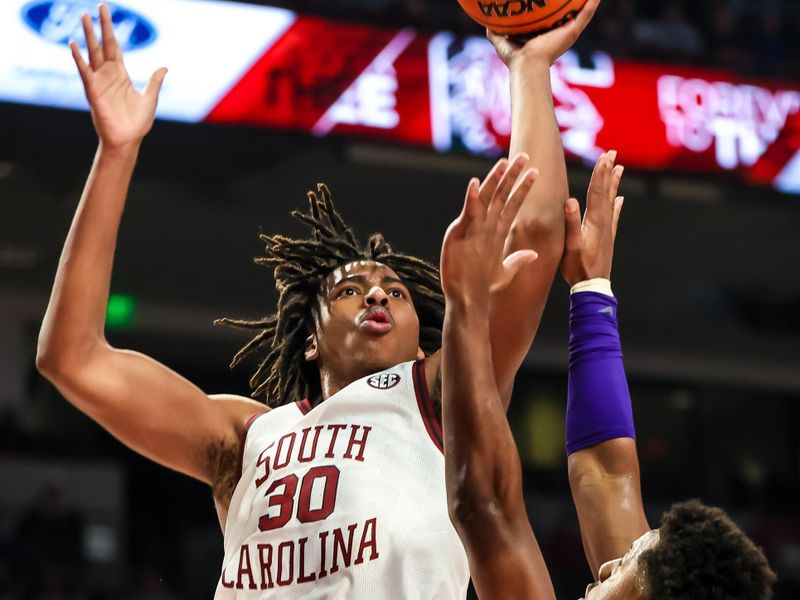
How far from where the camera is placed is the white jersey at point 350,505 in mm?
2580

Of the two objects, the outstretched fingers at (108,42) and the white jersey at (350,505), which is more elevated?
the outstretched fingers at (108,42)

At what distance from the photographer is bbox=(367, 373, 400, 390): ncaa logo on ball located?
2.86 m

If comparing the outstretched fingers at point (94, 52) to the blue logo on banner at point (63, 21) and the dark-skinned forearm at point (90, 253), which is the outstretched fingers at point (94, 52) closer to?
the dark-skinned forearm at point (90, 253)

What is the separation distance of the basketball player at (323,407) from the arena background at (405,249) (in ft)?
14.7

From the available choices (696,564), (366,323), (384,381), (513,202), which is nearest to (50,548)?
(366,323)

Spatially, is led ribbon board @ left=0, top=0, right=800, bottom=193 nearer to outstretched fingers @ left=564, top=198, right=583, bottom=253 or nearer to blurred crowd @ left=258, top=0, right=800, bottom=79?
blurred crowd @ left=258, top=0, right=800, bottom=79

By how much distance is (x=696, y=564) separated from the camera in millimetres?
1836

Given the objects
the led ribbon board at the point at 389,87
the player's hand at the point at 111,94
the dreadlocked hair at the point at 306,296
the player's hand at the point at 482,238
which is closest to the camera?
the player's hand at the point at 482,238

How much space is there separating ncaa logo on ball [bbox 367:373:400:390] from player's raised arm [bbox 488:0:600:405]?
1.61ft

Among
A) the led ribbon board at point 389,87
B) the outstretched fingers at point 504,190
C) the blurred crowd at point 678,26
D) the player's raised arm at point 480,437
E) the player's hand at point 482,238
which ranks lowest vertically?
the player's raised arm at point 480,437

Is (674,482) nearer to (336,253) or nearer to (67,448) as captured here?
(67,448)

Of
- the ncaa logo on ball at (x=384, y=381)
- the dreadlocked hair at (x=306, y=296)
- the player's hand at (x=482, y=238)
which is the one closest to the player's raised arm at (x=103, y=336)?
the ncaa logo on ball at (x=384, y=381)

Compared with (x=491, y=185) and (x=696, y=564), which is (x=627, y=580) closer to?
(x=696, y=564)

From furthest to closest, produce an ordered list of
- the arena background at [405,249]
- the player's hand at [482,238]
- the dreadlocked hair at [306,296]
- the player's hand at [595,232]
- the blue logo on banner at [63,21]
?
the arena background at [405,249] < the blue logo on banner at [63,21] < the dreadlocked hair at [306,296] < the player's hand at [595,232] < the player's hand at [482,238]
